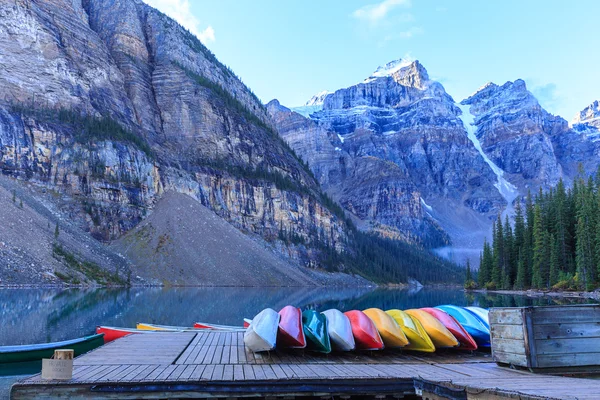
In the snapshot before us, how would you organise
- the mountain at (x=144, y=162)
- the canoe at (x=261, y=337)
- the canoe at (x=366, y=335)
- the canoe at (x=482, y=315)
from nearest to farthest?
the canoe at (x=261, y=337), the canoe at (x=366, y=335), the canoe at (x=482, y=315), the mountain at (x=144, y=162)

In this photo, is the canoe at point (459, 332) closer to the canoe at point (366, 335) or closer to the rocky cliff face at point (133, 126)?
the canoe at point (366, 335)

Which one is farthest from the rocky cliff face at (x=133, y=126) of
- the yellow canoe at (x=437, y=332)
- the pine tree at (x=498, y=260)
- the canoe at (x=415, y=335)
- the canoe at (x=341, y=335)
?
the yellow canoe at (x=437, y=332)

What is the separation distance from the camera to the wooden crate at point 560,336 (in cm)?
1033

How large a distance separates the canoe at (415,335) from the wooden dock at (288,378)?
56cm

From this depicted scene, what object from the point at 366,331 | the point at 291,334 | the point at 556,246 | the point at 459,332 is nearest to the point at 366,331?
the point at 366,331

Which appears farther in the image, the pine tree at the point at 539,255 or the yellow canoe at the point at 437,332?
the pine tree at the point at 539,255

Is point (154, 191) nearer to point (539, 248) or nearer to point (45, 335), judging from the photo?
point (539, 248)

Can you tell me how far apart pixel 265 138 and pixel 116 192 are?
233ft

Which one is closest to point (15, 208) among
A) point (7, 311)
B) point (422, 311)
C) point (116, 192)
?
point (116, 192)

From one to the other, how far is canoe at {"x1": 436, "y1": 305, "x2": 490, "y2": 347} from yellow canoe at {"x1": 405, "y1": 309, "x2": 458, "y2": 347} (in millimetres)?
1160

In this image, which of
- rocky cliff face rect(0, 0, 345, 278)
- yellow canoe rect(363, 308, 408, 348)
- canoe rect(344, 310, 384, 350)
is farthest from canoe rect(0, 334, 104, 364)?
rocky cliff face rect(0, 0, 345, 278)

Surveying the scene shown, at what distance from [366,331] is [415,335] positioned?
5.04 ft

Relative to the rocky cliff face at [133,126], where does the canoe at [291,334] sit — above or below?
below

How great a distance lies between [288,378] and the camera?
9.64 meters
